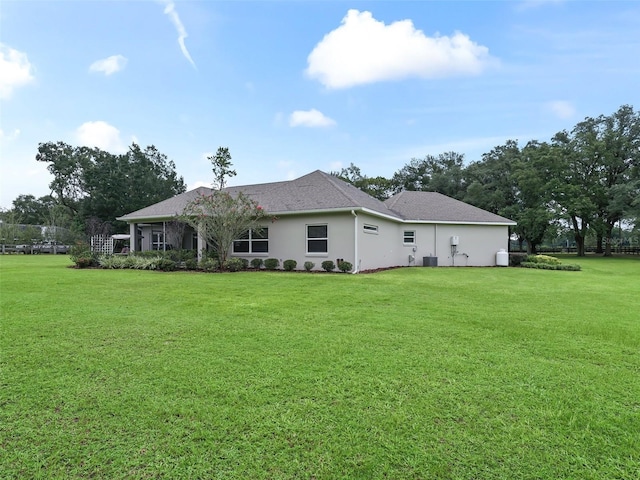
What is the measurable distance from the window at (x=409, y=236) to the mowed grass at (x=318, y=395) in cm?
1290

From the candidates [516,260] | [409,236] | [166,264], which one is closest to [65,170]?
[166,264]

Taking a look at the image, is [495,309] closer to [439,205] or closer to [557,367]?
[557,367]

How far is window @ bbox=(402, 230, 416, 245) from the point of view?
753 inches

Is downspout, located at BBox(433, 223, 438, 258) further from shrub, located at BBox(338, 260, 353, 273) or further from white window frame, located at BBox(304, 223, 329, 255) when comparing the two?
white window frame, located at BBox(304, 223, 329, 255)

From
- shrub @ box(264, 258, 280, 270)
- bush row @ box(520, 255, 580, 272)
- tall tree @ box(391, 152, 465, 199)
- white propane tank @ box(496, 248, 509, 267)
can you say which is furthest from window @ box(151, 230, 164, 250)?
tall tree @ box(391, 152, 465, 199)

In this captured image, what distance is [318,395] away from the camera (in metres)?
3.04

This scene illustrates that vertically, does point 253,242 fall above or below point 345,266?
above

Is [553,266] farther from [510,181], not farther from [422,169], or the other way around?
[422,169]

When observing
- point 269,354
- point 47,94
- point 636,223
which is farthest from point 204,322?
point 636,223

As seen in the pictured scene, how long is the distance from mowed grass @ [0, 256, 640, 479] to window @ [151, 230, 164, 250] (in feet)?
47.7

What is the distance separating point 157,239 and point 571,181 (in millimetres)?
34225

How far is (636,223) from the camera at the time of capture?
25953 millimetres

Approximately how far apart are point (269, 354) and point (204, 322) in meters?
1.97

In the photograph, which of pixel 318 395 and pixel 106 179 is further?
pixel 106 179
